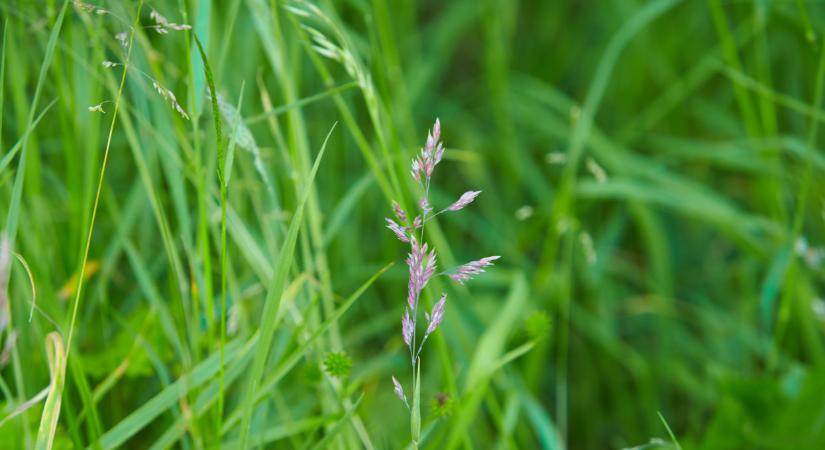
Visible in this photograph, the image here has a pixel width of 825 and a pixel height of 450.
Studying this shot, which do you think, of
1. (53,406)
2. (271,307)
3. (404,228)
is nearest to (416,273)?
(404,228)

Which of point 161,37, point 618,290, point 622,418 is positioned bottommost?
point 622,418

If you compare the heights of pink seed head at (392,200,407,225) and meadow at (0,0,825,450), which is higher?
pink seed head at (392,200,407,225)

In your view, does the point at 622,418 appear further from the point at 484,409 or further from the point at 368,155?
the point at 368,155

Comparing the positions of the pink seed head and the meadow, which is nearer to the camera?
the pink seed head

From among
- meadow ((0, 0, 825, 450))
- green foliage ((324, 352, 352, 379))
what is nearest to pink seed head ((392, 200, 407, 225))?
meadow ((0, 0, 825, 450))

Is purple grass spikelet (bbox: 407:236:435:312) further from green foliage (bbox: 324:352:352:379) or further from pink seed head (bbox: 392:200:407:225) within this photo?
green foliage (bbox: 324:352:352:379)

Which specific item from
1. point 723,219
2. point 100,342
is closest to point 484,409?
point 723,219

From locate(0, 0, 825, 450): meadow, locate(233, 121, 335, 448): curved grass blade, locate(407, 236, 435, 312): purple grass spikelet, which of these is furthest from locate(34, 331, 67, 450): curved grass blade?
locate(407, 236, 435, 312): purple grass spikelet

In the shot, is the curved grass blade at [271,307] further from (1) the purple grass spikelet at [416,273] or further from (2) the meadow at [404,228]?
(1) the purple grass spikelet at [416,273]
